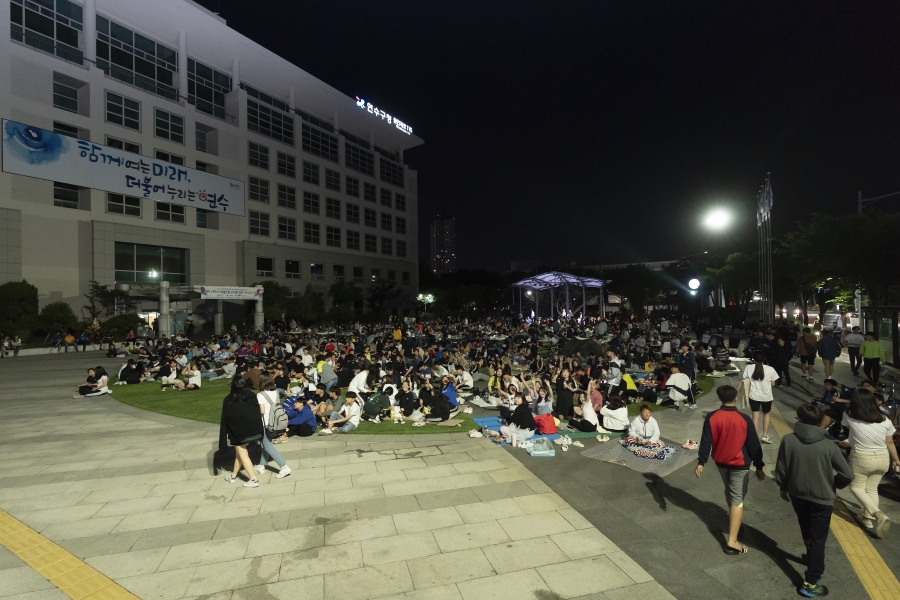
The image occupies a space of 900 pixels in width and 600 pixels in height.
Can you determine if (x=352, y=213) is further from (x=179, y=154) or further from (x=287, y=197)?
(x=179, y=154)

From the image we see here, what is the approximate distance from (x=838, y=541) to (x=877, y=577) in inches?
28.0

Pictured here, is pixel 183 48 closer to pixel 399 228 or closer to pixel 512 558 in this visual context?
pixel 399 228

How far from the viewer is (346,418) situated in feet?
33.5

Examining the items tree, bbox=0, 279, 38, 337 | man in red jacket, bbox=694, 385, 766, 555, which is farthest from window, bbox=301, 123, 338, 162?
man in red jacket, bbox=694, 385, 766, 555

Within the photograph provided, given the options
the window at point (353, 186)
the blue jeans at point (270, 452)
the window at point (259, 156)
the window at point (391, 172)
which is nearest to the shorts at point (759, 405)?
the blue jeans at point (270, 452)

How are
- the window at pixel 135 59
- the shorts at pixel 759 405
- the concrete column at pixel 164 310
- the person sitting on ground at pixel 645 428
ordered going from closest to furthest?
1. the person sitting on ground at pixel 645 428
2. the shorts at pixel 759 405
3. the concrete column at pixel 164 310
4. the window at pixel 135 59

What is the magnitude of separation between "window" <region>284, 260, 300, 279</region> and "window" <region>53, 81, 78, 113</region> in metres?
20.2

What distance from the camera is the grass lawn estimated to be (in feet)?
Answer: 34.2

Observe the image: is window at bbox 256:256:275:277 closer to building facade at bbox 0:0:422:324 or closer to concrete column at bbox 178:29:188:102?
building facade at bbox 0:0:422:324

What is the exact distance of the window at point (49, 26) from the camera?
30859 millimetres

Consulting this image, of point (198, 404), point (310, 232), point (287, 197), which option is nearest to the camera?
point (198, 404)

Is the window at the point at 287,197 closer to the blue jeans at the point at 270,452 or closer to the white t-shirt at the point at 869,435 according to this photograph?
the blue jeans at the point at 270,452

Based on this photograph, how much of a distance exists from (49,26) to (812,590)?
155 feet

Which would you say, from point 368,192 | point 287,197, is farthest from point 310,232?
point 368,192
